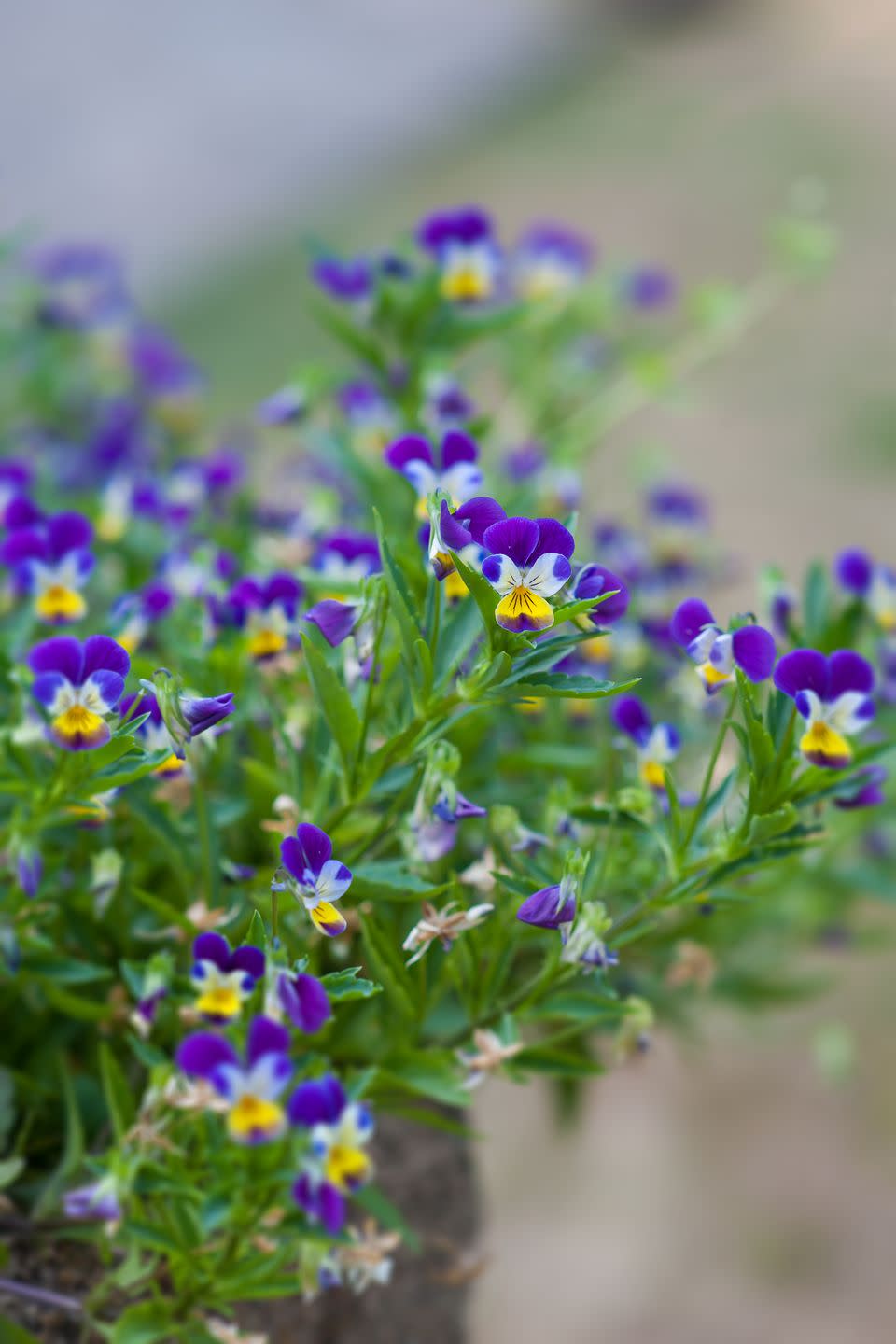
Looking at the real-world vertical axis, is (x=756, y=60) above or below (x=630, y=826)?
below

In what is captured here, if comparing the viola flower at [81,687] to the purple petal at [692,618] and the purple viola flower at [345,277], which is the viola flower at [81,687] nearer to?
the purple petal at [692,618]

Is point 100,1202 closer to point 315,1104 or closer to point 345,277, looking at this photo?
point 315,1104

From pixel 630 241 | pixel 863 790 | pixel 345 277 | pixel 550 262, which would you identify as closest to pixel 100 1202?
pixel 863 790

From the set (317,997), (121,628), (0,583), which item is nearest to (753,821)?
(317,997)

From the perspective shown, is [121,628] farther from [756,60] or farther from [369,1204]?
[756,60]

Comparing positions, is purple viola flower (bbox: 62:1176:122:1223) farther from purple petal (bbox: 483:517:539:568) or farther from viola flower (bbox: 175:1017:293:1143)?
purple petal (bbox: 483:517:539:568)

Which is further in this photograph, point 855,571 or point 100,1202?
point 855,571
